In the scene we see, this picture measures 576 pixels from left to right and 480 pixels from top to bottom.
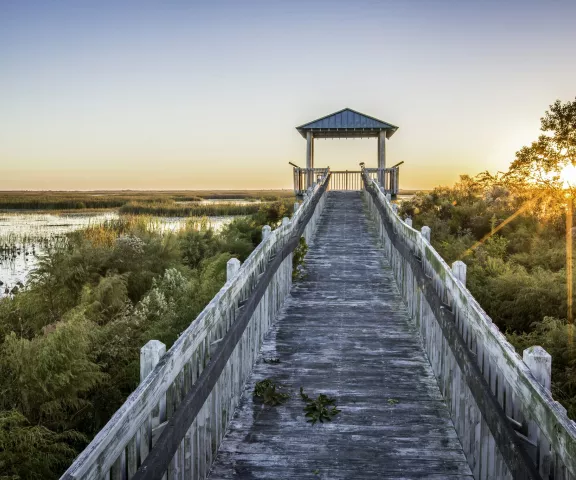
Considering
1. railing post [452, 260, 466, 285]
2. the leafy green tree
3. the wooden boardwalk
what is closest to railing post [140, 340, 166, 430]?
the wooden boardwalk

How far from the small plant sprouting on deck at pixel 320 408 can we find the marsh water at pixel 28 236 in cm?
1012

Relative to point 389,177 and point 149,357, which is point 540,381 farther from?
point 389,177

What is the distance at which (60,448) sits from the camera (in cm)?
559

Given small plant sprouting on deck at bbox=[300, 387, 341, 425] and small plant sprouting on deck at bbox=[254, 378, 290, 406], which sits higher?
small plant sprouting on deck at bbox=[254, 378, 290, 406]

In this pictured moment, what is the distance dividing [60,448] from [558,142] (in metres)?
26.8

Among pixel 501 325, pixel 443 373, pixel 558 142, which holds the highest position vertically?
pixel 558 142

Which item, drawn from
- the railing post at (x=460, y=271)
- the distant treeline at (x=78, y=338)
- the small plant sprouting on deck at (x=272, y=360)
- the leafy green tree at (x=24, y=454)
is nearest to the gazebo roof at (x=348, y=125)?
the distant treeline at (x=78, y=338)

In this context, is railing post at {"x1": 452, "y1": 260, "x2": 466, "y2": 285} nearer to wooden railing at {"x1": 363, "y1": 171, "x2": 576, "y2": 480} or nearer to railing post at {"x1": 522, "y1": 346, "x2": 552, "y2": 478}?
wooden railing at {"x1": 363, "y1": 171, "x2": 576, "y2": 480}

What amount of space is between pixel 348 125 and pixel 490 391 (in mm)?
25368

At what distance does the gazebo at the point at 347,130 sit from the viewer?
28000mm

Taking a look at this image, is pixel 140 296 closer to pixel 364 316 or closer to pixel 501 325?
pixel 364 316

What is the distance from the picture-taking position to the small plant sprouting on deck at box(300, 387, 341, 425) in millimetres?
5473

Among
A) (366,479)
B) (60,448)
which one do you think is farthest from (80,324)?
(366,479)

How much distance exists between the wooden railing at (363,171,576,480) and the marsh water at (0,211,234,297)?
1082 centimetres
